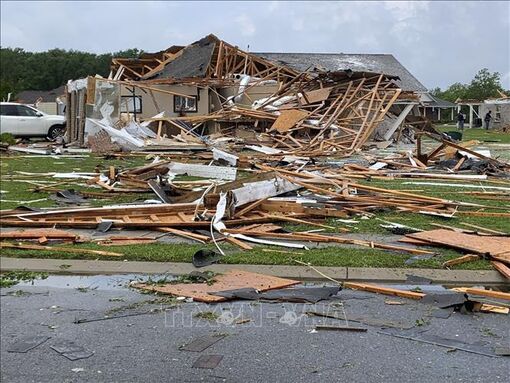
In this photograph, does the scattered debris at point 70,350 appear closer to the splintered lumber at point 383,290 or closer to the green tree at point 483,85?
the splintered lumber at point 383,290

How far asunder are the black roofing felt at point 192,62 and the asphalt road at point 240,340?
86.4 feet

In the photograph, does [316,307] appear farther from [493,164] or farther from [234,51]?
[234,51]

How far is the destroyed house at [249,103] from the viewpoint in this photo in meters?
24.5

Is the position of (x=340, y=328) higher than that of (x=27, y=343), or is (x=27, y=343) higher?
(x=340, y=328)

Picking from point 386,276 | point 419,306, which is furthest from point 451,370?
point 386,276

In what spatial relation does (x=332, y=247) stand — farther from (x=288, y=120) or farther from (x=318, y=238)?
(x=288, y=120)

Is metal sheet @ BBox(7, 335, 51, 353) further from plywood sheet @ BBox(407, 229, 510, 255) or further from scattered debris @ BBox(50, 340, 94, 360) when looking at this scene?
plywood sheet @ BBox(407, 229, 510, 255)

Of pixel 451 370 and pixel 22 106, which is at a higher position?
pixel 22 106

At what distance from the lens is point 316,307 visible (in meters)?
5.26

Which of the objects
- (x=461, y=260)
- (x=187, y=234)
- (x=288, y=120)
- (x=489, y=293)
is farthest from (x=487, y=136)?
(x=489, y=293)

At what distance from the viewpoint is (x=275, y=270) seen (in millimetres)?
6363

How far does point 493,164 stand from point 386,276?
35.4 feet

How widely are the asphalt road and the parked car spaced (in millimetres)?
24079

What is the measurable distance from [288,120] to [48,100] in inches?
2305
